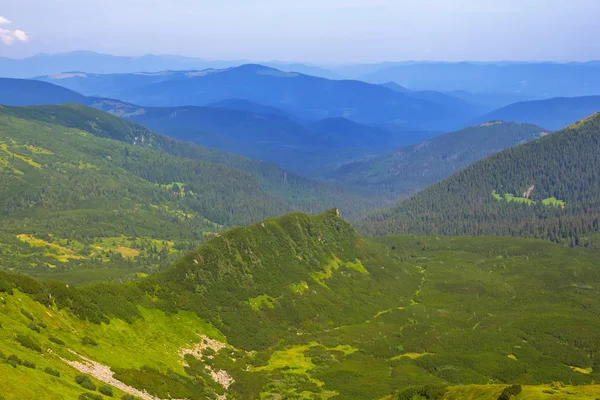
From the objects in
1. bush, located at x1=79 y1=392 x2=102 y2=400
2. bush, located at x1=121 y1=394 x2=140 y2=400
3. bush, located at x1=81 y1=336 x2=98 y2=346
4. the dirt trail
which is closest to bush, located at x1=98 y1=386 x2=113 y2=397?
bush, located at x1=121 y1=394 x2=140 y2=400

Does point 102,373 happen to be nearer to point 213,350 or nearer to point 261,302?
point 213,350

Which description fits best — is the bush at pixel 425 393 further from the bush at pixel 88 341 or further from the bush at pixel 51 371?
the bush at pixel 51 371

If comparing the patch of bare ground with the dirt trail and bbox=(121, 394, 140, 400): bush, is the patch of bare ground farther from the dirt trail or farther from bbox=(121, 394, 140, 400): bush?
bbox=(121, 394, 140, 400): bush

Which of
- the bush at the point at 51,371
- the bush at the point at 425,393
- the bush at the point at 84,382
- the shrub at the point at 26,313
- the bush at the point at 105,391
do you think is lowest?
the bush at the point at 425,393

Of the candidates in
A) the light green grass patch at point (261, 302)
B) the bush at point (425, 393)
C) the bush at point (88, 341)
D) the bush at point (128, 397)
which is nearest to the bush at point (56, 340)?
the bush at point (88, 341)

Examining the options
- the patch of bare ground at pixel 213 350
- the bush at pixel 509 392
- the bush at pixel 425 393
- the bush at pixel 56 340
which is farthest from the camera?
the patch of bare ground at pixel 213 350

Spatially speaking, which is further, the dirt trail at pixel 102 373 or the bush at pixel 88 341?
the bush at pixel 88 341
